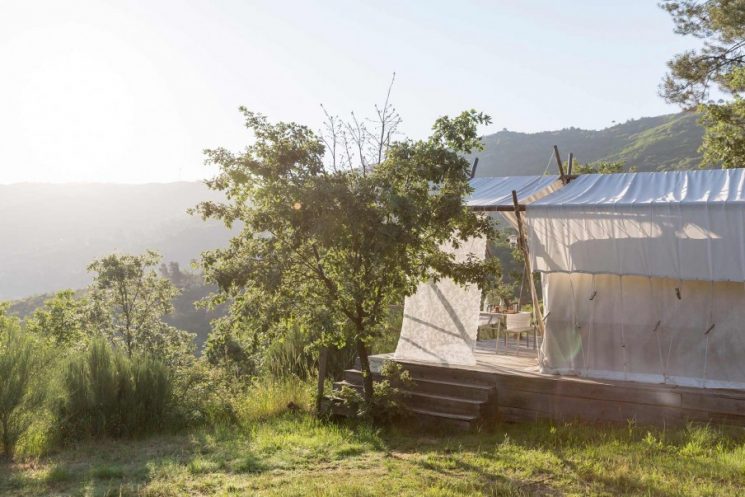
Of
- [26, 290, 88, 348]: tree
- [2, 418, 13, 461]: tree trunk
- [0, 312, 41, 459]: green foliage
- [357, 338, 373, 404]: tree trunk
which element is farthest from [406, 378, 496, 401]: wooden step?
[26, 290, 88, 348]: tree

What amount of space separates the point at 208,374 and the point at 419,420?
4332mm

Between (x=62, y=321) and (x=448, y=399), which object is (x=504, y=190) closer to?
(x=448, y=399)

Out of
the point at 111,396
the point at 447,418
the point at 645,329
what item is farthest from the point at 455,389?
the point at 111,396

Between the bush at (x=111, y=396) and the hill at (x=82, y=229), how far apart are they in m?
100

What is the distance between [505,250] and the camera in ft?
104

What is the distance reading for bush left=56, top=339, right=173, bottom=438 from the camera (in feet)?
26.0

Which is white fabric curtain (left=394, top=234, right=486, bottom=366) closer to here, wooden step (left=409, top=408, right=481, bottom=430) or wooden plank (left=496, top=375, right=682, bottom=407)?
wooden plank (left=496, top=375, right=682, bottom=407)

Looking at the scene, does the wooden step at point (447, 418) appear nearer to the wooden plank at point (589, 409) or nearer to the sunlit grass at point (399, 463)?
the sunlit grass at point (399, 463)

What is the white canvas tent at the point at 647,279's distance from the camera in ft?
24.9

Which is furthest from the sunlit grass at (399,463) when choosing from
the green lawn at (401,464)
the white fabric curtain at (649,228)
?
the white fabric curtain at (649,228)

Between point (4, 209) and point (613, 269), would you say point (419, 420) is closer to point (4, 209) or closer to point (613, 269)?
point (613, 269)

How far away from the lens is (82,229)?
136 m

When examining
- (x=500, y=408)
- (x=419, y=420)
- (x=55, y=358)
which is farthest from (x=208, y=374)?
(x=500, y=408)

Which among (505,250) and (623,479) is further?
(505,250)
